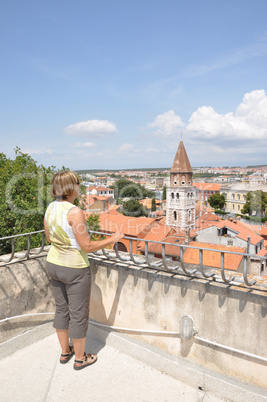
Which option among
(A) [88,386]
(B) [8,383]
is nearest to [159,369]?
(A) [88,386]

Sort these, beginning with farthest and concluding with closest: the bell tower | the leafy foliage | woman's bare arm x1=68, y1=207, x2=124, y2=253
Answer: the leafy foliage, the bell tower, woman's bare arm x1=68, y1=207, x2=124, y2=253

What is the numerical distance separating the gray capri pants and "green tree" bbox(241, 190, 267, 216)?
57.7 meters

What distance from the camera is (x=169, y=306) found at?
2.76m

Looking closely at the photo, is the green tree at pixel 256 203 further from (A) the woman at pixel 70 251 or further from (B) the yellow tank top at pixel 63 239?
(B) the yellow tank top at pixel 63 239

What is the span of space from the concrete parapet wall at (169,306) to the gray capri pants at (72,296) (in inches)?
27.9

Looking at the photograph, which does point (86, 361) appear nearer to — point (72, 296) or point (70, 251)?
point (72, 296)

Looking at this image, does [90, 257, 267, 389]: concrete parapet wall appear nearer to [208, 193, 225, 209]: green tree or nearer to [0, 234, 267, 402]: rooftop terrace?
[0, 234, 267, 402]: rooftop terrace

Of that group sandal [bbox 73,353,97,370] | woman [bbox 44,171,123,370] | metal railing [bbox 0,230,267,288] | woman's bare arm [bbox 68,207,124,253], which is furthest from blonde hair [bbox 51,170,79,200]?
sandal [bbox 73,353,97,370]

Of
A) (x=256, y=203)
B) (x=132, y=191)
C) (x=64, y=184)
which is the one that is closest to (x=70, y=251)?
(x=64, y=184)

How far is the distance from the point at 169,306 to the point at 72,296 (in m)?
1.07

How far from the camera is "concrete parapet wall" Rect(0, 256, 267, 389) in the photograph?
2.36m

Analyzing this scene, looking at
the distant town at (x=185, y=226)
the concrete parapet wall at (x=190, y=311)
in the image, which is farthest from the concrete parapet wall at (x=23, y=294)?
the distant town at (x=185, y=226)

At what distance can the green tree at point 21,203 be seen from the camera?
1215cm

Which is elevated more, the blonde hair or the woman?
the blonde hair
